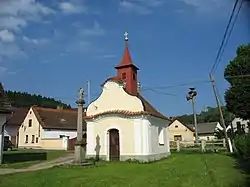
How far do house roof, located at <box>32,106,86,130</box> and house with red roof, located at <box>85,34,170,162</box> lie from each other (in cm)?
2841

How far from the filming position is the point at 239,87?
3441 centimetres

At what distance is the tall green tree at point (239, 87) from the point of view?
33469 mm

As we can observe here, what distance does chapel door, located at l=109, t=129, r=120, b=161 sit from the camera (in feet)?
77.6

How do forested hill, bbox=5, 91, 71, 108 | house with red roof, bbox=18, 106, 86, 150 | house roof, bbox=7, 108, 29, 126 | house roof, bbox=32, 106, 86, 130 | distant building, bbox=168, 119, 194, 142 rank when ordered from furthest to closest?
forested hill, bbox=5, 91, 71, 108 → distant building, bbox=168, 119, 194, 142 → house roof, bbox=7, 108, 29, 126 → house roof, bbox=32, 106, 86, 130 → house with red roof, bbox=18, 106, 86, 150

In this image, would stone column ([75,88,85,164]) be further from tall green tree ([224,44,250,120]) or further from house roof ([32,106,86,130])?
house roof ([32,106,86,130])

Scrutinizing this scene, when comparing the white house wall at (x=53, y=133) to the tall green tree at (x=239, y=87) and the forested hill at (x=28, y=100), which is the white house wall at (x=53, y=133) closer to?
the tall green tree at (x=239, y=87)

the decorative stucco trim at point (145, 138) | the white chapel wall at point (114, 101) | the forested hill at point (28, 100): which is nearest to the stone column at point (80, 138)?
the white chapel wall at point (114, 101)

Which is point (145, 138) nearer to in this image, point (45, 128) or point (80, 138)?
point (80, 138)

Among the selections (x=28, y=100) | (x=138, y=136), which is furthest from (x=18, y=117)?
(x=28, y=100)

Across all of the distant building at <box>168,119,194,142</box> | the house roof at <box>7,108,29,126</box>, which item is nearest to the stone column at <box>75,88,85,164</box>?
the house roof at <box>7,108,29,126</box>

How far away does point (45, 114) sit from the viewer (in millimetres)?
54938

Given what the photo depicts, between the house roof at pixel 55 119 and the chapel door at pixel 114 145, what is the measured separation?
97.6 feet

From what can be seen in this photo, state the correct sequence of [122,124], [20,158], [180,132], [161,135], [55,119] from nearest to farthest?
[122,124], [20,158], [161,135], [55,119], [180,132]

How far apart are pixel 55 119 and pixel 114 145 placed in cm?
3226
